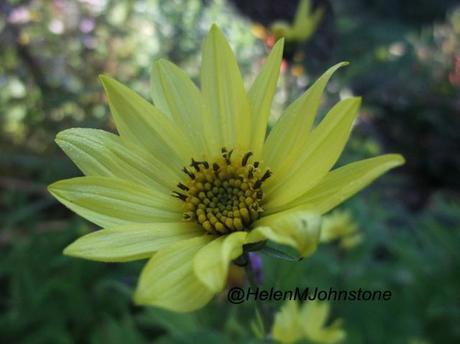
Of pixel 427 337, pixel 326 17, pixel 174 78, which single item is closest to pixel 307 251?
pixel 174 78

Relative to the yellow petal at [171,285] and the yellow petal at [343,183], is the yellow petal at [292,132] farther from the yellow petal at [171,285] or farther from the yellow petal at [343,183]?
the yellow petal at [171,285]

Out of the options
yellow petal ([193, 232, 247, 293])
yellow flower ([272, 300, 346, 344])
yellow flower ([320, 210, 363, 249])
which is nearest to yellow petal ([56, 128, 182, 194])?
yellow petal ([193, 232, 247, 293])

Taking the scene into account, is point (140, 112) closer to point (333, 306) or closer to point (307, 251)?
point (307, 251)

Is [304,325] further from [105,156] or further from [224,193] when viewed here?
[105,156]

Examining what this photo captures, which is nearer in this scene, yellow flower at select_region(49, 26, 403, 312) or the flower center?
yellow flower at select_region(49, 26, 403, 312)

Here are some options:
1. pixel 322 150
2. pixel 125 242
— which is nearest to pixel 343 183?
pixel 322 150

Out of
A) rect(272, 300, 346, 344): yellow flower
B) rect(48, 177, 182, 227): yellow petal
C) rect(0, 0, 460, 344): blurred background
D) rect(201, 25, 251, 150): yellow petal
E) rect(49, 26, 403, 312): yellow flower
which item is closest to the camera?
rect(49, 26, 403, 312): yellow flower

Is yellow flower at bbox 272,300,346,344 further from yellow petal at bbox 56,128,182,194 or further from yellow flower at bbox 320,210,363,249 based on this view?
yellow flower at bbox 320,210,363,249
